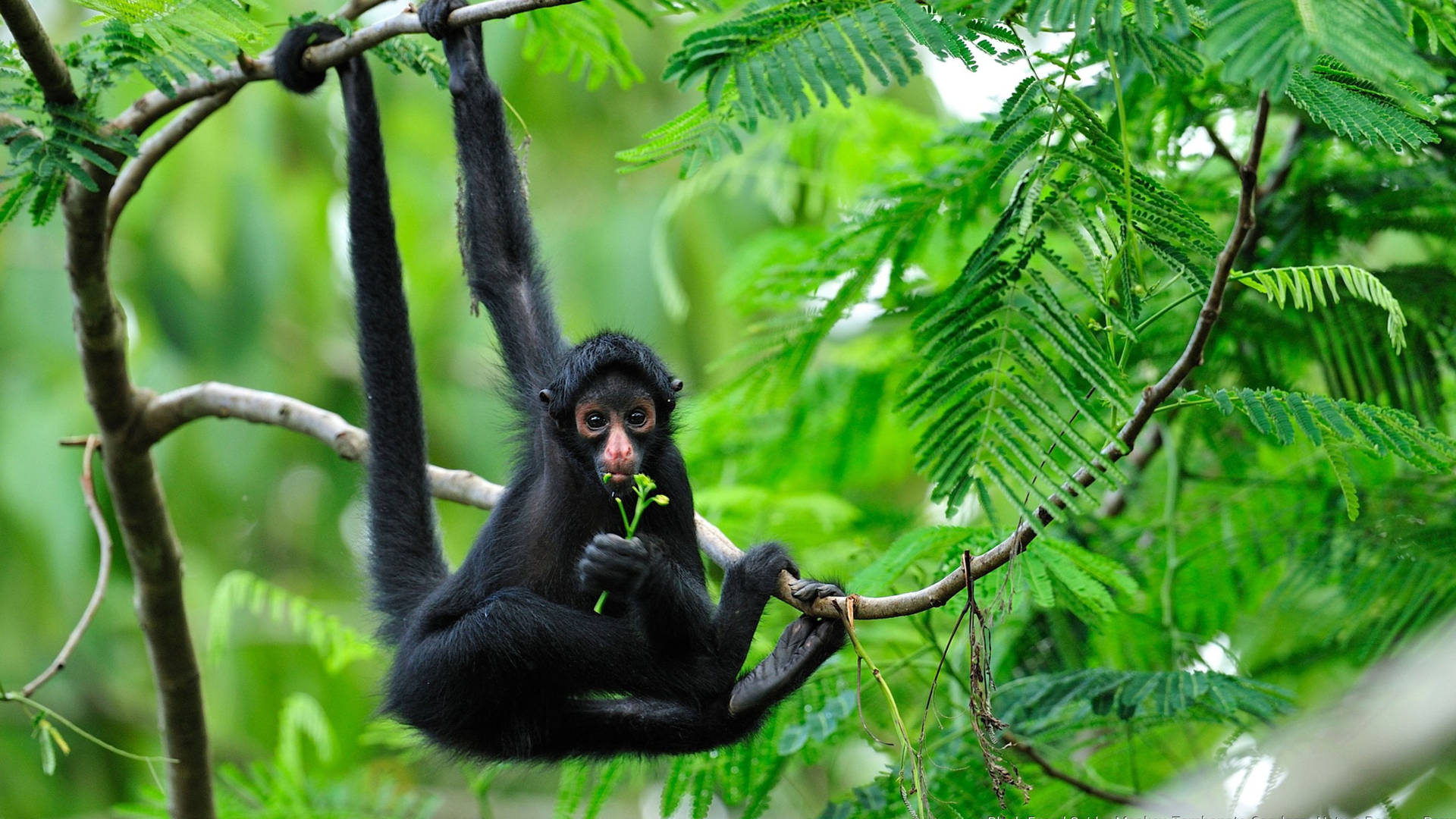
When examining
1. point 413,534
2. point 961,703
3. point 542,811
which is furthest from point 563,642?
point 542,811

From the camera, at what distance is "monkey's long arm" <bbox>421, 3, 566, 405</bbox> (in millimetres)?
5430

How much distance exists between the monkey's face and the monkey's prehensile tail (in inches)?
43.8

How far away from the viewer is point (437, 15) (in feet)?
16.1

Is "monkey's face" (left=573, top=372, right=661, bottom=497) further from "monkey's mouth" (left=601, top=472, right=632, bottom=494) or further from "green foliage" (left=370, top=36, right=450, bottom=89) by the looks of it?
"green foliage" (left=370, top=36, right=450, bottom=89)

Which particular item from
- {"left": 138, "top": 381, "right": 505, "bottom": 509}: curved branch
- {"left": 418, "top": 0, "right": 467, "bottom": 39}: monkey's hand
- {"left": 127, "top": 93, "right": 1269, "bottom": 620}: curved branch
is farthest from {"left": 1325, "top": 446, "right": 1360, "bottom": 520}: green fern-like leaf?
{"left": 418, "top": 0, "right": 467, "bottom": 39}: monkey's hand

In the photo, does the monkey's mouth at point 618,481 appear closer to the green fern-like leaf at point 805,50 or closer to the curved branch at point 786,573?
the curved branch at point 786,573

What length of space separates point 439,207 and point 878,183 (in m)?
15.7

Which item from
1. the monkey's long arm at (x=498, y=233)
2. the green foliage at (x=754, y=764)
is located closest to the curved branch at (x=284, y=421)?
the monkey's long arm at (x=498, y=233)

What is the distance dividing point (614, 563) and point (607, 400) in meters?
0.88

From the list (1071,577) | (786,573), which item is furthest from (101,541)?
(1071,577)

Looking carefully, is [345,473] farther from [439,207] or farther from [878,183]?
[878,183]

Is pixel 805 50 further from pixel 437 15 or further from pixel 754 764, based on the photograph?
pixel 754 764

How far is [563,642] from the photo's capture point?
179 inches

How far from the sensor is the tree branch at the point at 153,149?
5754 millimetres
